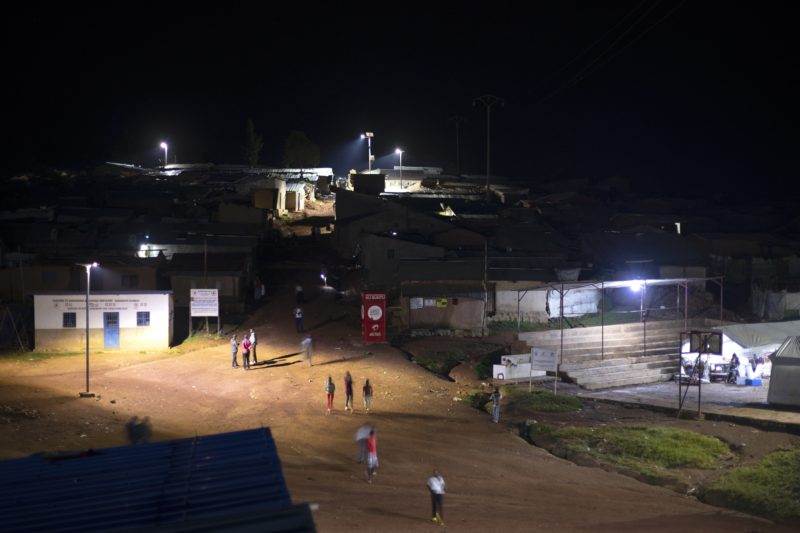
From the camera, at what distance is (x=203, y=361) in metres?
27.8

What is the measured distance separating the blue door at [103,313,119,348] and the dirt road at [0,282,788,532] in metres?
0.71

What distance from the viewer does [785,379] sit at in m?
24.1

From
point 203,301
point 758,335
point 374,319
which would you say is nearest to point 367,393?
point 374,319

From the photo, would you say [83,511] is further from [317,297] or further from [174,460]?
[317,297]

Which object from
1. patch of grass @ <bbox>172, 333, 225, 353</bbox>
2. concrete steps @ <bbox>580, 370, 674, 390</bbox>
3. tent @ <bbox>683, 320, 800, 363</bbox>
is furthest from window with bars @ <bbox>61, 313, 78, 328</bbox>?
tent @ <bbox>683, 320, 800, 363</bbox>

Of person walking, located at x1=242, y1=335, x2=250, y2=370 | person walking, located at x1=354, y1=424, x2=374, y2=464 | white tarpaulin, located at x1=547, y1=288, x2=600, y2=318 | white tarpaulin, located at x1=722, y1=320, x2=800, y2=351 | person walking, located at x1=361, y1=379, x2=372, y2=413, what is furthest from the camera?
white tarpaulin, located at x1=547, y1=288, x2=600, y2=318

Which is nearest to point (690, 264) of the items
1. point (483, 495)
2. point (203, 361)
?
point (203, 361)

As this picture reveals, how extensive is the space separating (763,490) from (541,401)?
8.76 m

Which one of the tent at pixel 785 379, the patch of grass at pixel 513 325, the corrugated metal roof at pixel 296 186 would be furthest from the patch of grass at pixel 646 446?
the corrugated metal roof at pixel 296 186

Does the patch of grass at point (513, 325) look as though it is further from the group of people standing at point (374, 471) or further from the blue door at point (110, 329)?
the blue door at point (110, 329)

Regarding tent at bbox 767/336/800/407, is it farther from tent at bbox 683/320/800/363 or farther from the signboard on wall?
the signboard on wall

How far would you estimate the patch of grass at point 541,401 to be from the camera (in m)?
23.0

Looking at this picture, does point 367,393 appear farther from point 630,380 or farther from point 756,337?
point 756,337

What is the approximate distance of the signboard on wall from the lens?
99.7ft
